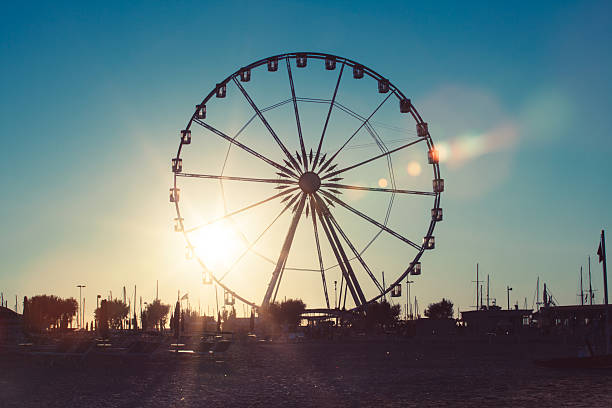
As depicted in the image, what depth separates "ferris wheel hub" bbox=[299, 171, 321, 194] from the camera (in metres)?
44.5

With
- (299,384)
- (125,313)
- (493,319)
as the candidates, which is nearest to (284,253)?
(299,384)

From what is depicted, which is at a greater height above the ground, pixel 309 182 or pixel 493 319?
pixel 309 182

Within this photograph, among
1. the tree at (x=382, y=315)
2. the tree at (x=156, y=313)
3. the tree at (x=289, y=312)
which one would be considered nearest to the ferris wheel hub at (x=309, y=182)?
the tree at (x=382, y=315)

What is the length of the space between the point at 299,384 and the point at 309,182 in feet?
71.6

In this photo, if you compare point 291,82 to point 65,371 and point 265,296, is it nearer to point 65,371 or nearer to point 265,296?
point 265,296

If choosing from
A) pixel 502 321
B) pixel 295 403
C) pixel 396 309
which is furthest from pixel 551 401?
pixel 396 309

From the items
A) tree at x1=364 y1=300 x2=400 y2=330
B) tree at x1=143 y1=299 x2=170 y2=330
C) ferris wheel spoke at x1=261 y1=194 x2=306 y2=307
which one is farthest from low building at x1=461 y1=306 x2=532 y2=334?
tree at x1=143 y1=299 x2=170 y2=330

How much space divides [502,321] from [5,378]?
2881 inches

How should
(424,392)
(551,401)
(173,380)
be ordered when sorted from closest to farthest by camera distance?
(551,401), (424,392), (173,380)

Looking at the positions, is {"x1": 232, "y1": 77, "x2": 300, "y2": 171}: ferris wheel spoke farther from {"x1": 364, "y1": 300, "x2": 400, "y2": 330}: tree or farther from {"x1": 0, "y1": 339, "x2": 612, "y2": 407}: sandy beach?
{"x1": 364, "y1": 300, "x2": 400, "y2": 330}: tree

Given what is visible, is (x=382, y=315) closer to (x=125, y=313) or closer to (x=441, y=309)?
(x=441, y=309)

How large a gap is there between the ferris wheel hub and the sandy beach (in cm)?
1208

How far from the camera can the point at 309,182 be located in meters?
44.5

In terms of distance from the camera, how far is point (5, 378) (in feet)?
87.4
